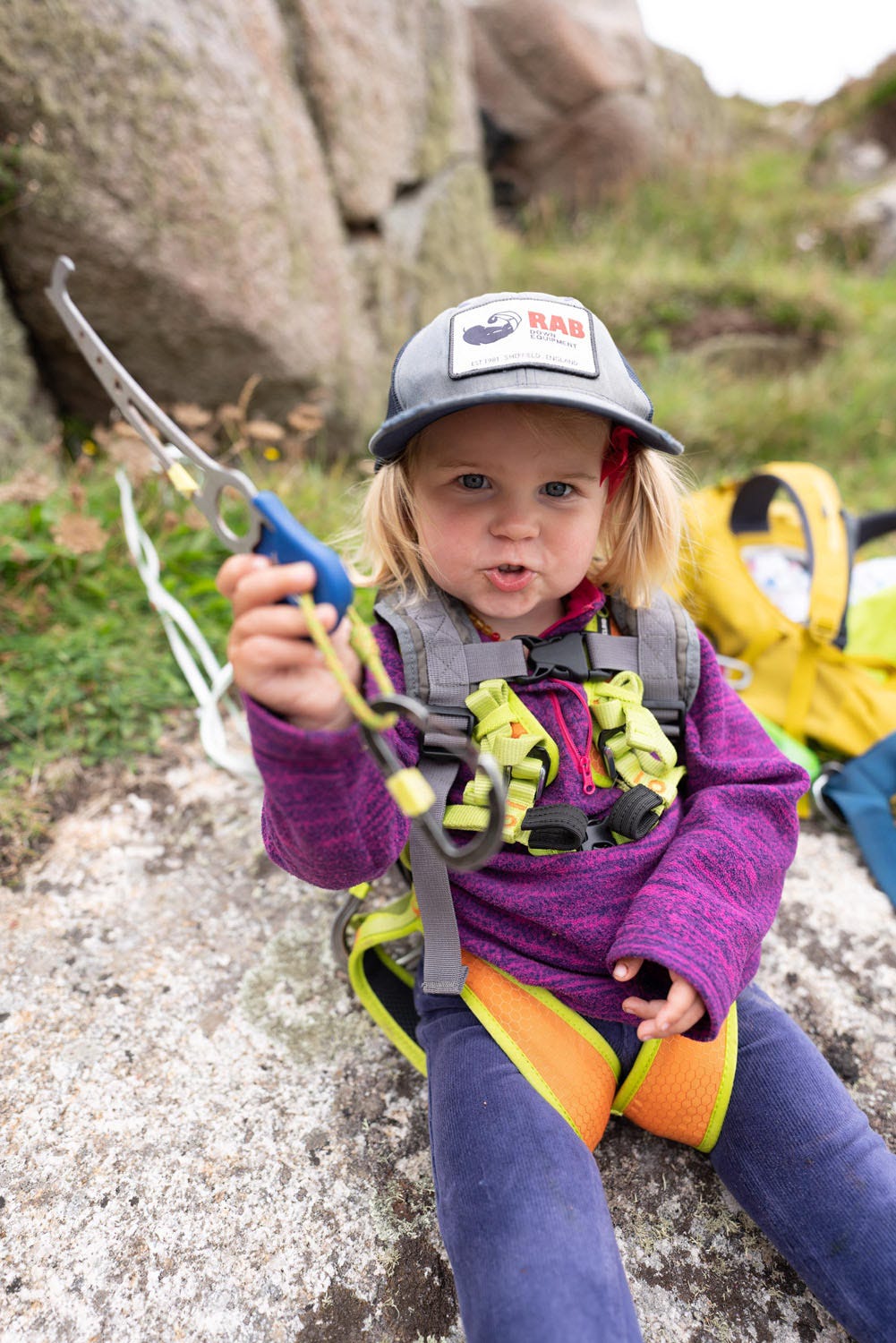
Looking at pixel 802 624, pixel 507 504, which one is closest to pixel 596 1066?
pixel 507 504

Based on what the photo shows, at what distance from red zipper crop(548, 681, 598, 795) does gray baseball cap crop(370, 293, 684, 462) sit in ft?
1.61

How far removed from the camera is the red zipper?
1670 mm

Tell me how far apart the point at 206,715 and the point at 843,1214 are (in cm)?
181

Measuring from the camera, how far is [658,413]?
5184mm

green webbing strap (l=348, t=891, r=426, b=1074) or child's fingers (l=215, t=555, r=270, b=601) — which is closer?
child's fingers (l=215, t=555, r=270, b=601)

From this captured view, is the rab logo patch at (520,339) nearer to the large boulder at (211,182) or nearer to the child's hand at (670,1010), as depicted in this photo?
the child's hand at (670,1010)

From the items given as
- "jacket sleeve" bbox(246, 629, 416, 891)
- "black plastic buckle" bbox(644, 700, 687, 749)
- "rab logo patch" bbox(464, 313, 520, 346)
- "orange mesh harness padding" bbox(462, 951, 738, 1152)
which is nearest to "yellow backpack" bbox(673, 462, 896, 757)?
Answer: "black plastic buckle" bbox(644, 700, 687, 749)

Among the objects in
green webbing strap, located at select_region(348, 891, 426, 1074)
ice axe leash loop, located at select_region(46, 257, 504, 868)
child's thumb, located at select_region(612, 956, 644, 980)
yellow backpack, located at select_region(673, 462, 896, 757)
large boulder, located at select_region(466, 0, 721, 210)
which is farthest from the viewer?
large boulder, located at select_region(466, 0, 721, 210)

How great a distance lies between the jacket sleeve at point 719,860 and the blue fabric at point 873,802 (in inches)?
32.2

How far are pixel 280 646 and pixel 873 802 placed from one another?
2.00 meters

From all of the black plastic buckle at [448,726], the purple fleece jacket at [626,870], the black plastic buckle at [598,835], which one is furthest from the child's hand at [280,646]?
the black plastic buckle at [598,835]

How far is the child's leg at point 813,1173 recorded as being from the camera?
138cm

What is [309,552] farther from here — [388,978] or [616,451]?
[388,978]

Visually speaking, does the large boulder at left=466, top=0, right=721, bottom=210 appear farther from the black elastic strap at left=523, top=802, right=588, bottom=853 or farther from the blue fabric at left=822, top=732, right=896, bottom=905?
the black elastic strap at left=523, top=802, right=588, bottom=853
